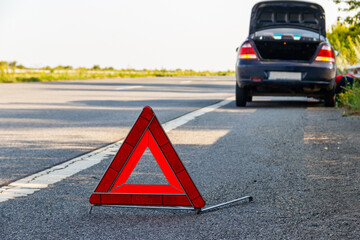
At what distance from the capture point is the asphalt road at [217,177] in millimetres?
3289

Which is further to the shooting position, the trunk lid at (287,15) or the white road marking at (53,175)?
the trunk lid at (287,15)

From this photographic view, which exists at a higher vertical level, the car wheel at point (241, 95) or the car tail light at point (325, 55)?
the car tail light at point (325, 55)

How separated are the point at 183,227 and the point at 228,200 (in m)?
0.71

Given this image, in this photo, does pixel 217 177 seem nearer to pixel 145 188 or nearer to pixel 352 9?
pixel 145 188

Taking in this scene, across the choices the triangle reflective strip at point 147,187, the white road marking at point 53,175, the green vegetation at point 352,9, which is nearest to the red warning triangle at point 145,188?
the triangle reflective strip at point 147,187

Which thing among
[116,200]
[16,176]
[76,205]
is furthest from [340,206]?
[16,176]

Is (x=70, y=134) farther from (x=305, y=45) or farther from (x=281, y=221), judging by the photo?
(x=305, y=45)

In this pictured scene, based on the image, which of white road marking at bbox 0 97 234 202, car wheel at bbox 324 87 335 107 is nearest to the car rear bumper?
car wheel at bbox 324 87 335 107

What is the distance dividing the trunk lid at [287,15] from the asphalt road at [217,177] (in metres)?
2.98

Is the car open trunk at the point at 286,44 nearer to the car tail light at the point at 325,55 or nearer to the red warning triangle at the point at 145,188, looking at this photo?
the car tail light at the point at 325,55

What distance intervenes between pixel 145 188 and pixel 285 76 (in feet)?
25.2

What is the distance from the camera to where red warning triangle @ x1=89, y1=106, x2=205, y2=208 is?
3.63 metres

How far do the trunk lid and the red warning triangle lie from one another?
881 centimetres

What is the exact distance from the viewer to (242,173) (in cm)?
493
